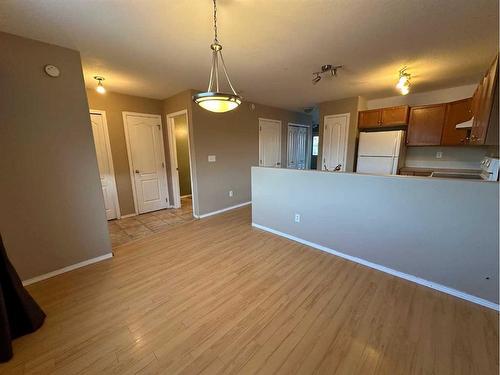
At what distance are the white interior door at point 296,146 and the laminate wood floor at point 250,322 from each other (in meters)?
4.07

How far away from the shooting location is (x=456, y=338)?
146 cm

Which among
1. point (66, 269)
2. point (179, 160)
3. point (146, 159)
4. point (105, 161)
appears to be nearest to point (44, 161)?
point (66, 269)

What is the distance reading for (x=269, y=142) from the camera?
534cm

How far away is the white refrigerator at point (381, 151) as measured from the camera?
12.1 feet

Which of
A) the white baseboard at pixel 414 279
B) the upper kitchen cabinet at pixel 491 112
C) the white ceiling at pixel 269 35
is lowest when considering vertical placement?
the white baseboard at pixel 414 279

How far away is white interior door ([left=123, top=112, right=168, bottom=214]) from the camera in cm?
400

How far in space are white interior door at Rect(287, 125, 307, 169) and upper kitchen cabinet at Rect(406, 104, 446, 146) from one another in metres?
2.84

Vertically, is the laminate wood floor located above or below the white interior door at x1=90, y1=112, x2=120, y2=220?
below

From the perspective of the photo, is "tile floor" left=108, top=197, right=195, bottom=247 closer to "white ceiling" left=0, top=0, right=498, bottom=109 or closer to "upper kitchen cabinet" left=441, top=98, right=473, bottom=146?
"white ceiling" left=0, top=0, right=498, bottom=109

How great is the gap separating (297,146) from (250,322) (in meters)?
5.45

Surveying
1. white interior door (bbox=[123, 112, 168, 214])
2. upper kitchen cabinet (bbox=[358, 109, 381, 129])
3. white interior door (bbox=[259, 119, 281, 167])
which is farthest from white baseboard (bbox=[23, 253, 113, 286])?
upper kitchen cabinet (bbox=[358, 109, 381, 129])

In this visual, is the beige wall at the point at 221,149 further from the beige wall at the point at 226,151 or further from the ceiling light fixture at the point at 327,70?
the ceiling light fixture at the point at 327,70

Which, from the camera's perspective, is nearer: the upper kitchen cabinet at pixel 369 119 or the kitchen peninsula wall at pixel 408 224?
the kitchen peninsula wall at pixel 408 224

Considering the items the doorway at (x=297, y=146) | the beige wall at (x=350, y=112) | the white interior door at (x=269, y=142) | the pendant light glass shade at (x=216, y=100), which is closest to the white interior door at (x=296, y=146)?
the doorway at (x=297, y=146)
